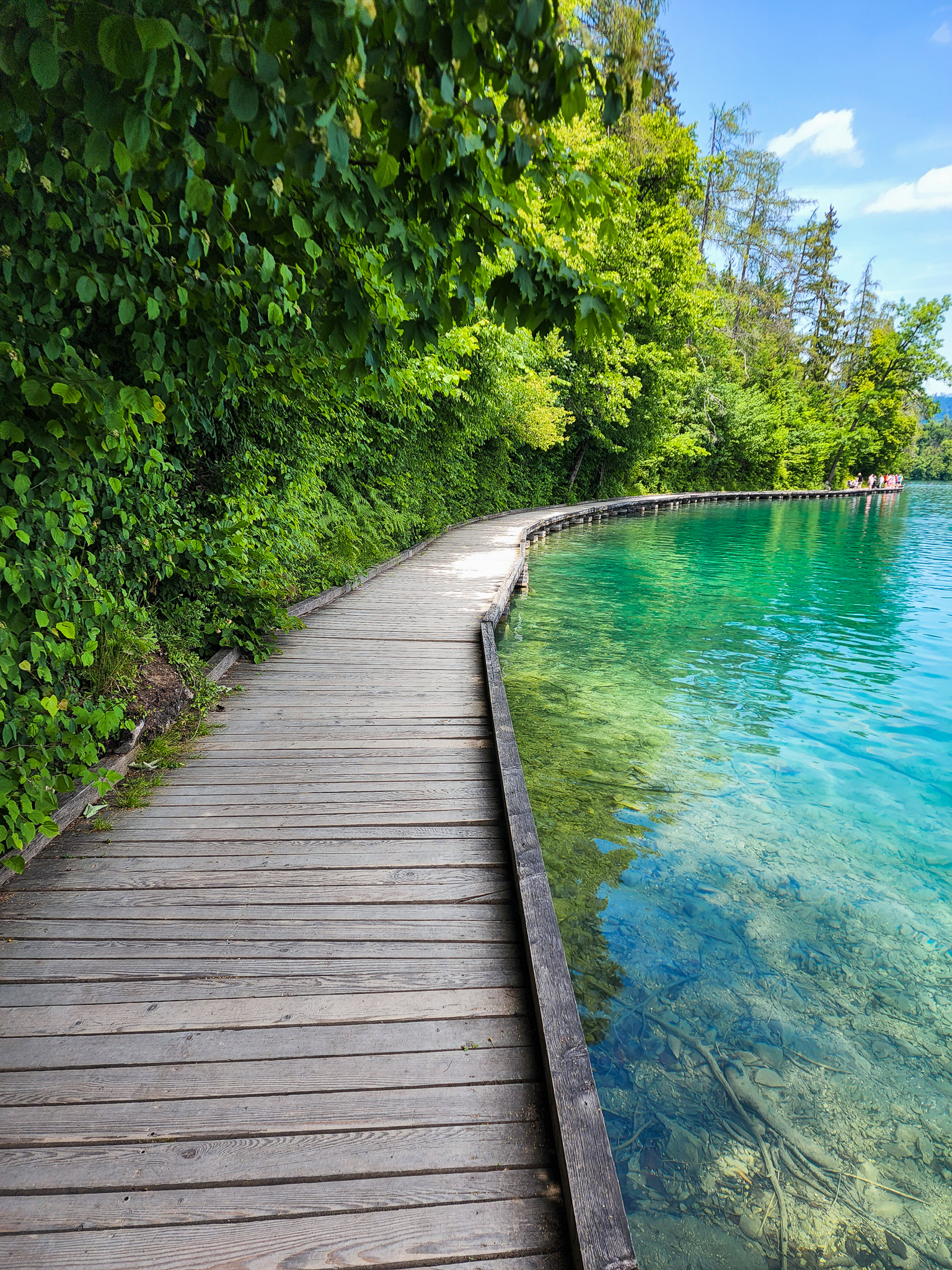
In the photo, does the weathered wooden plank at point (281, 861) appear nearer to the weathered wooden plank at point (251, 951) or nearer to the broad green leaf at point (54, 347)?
the weathered wooden plank at point (251, 951)

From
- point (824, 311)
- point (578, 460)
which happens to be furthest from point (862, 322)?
point (578, 460)

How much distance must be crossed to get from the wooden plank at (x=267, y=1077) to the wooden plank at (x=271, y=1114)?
0.02 meters

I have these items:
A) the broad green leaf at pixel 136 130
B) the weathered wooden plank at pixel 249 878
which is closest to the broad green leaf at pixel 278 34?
the broad green leaf at pixel 136 130

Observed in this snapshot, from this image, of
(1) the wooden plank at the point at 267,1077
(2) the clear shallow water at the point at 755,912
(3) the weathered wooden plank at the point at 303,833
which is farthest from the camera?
(3) the weathered wooden plank at the point at 303,833

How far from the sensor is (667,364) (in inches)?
1119

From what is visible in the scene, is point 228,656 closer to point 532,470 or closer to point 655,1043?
point 655,1043

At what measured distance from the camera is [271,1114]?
1.89 metres

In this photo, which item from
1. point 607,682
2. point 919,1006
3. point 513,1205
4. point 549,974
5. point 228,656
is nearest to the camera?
point 513,1205

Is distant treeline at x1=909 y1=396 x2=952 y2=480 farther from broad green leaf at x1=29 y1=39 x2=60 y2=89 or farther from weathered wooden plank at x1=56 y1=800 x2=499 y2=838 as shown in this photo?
broad green leaf at x1=29 y1=39 x2=60 y2=89

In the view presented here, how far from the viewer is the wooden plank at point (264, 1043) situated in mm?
2043

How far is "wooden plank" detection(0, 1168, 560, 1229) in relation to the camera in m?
1.62

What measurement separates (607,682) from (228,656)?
4324 millimetres

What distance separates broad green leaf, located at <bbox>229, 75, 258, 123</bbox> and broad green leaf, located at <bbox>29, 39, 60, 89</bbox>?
39cm

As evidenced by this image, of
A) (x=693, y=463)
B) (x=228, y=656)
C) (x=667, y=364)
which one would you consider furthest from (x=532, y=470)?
(x=228, y=656)
